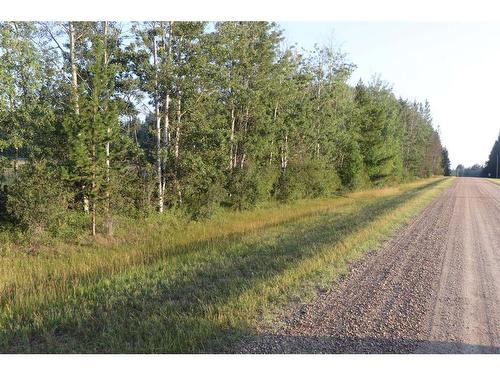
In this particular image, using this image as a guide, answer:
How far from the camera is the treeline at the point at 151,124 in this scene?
32.9 feet

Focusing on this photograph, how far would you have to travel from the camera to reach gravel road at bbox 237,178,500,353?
363 centimetres

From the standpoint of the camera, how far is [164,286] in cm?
602

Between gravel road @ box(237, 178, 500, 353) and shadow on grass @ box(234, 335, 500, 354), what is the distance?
0.01 metres

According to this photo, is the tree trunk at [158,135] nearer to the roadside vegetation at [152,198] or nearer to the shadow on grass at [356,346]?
the roadside vegetation at [152,198]

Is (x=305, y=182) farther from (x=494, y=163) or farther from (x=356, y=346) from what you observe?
(x=494, y=163)

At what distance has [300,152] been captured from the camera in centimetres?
2386

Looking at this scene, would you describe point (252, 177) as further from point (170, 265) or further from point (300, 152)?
point (170, 265)

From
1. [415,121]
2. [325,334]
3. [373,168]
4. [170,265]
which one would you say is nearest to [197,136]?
[170,265]

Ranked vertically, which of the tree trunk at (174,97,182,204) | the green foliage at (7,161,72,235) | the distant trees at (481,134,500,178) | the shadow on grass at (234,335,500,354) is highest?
the distant trees at (481,134,500,178)

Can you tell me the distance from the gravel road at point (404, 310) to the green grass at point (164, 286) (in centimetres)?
47

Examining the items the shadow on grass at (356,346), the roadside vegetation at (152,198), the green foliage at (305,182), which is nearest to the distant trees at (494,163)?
the green foliage at (305,182)

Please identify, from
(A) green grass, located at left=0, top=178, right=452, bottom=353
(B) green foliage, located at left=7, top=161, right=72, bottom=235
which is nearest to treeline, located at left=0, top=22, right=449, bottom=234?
(B) green foliage, located at left=7, top=161, right=72, bottom=235

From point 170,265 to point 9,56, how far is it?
8.32 m

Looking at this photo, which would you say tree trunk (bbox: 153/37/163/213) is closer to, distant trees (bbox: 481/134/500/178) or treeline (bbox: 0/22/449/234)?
treeline (bbox: 0/22/449/234)
